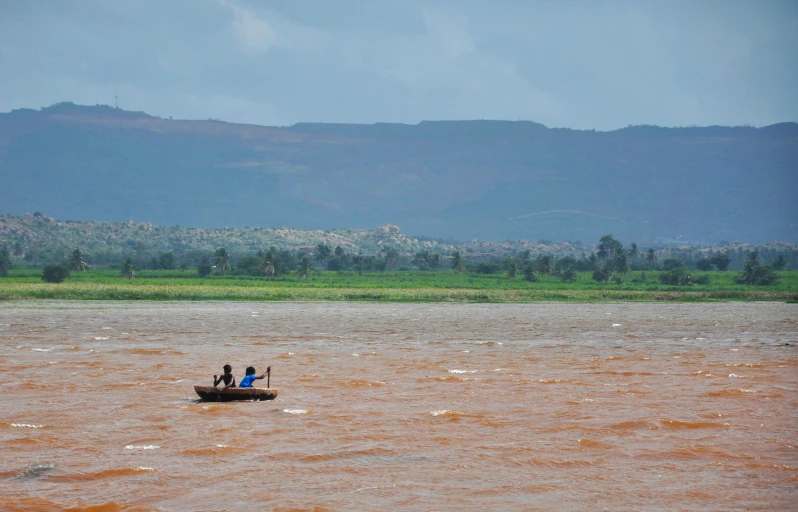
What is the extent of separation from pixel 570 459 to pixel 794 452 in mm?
5040

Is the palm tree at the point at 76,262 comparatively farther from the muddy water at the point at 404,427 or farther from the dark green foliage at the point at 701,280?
the dark green foliage at the point at 701,280

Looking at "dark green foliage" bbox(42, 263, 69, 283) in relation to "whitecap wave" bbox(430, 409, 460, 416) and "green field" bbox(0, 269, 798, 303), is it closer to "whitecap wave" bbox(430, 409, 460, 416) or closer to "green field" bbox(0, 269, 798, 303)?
"green field" bbox(0, 269, 798, 303)

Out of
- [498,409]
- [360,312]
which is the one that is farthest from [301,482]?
[360,312]

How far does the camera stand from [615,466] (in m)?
19.1

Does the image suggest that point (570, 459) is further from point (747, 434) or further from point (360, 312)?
point (360, 312)

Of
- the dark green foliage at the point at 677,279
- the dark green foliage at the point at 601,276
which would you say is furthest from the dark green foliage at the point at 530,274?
the dark green foliage at the point at 677,279

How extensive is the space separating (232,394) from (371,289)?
87386 millimetres

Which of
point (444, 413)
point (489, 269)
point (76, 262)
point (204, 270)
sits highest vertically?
point (76, 262)

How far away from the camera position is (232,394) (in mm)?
26188

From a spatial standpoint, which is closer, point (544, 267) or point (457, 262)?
point (544, 267)

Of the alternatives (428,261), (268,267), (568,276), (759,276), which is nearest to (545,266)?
(568,276)

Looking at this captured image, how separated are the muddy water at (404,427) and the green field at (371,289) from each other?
5278 cm

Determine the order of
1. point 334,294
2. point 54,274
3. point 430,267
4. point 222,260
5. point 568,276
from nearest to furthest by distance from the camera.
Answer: point 334,294 < point 54,274 < point 568,276 < point 222,260 < point 430,267

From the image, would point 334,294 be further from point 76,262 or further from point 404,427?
point 404,427
